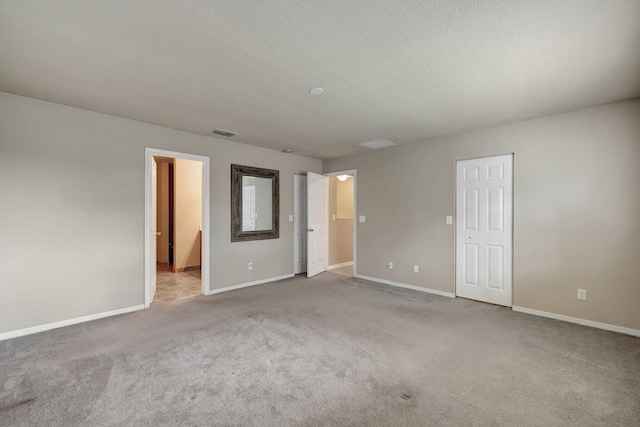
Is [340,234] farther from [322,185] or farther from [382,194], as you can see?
[382,194]

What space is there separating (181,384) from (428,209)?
4061 mm

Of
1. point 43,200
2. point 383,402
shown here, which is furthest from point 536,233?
point 43,200

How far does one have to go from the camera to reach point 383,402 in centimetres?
194

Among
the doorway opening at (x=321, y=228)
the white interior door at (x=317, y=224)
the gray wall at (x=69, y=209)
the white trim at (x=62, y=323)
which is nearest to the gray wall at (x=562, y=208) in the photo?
the doorway opening at (x=321, y=228)

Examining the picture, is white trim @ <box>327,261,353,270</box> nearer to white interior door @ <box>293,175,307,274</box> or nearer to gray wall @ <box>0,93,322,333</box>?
white interior door @ <box>293,175,307,274</box>

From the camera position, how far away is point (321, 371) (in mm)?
2318

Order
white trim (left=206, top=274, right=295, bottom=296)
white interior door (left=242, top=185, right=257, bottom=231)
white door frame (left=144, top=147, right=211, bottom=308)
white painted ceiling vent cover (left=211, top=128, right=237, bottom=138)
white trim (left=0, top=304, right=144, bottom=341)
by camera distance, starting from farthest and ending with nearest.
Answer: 1. white interior door (left=242, top=185, right=257, bottom=231)
2. white trim (left=206, top=274, right=295, bottom=296)
3. white painted ceiling vent cover (left=211, top=128, right=237, bottom=138)
4. white door frame (left=144, top=147, right=211, bottom=308)
5. white trim (left=0, top=304, right=144, bottom=341)

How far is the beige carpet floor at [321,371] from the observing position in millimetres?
1830

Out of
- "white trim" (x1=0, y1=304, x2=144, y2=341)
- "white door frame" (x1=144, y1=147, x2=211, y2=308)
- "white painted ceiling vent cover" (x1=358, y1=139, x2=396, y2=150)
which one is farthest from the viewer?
"white painted ceiling vent cover" (x1=358, y1=139, x2=396, y2=150)

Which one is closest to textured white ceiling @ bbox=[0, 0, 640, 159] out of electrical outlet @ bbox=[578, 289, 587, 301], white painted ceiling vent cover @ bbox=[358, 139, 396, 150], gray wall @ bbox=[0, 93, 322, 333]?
gray wall @ bbox=[0, 93, 322, 333]

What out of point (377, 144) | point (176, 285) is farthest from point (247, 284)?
point (377, 144)

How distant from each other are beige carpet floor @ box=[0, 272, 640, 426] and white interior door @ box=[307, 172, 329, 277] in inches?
85.5

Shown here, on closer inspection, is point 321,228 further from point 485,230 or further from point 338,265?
point 485,230

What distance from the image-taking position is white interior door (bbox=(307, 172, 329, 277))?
18.8 feet
